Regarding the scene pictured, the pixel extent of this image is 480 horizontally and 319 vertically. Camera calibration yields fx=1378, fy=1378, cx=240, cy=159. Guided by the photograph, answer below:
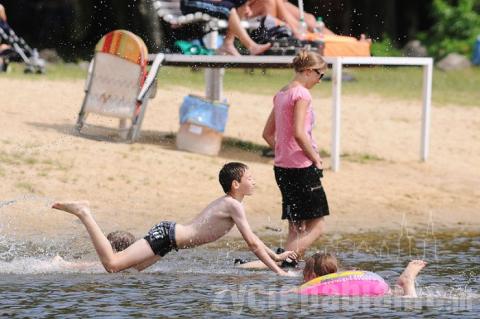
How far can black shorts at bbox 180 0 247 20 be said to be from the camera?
1403 cm

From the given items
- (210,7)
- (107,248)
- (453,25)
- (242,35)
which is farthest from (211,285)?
(453,25)

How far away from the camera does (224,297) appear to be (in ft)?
26.2

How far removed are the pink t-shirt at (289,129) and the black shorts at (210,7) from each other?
525cm

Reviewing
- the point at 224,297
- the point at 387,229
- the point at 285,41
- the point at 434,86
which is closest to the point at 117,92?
the point at 285,41

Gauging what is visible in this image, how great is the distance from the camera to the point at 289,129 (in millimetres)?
8844

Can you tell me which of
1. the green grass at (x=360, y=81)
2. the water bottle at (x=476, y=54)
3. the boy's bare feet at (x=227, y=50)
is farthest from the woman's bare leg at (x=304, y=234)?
the water bottle at (x=476, y=54)

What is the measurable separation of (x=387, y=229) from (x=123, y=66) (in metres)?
3.68

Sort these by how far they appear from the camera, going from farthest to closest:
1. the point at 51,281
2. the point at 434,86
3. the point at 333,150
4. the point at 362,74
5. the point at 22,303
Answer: the point at 362,74
the point at 434,86
the point at 333,150
the point at 51,281
the point at 22,303

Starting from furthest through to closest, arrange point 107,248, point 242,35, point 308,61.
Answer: point 242,35, point 308,61, point 107,248

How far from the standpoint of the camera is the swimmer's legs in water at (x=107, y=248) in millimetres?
8094

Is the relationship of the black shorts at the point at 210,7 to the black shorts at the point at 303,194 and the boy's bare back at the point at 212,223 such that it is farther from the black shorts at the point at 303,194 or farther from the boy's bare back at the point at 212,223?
the boy's bare back at the point at 212,223

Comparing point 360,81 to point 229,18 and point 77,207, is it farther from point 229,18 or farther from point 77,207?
point 77,207

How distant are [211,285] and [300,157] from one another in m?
1.04

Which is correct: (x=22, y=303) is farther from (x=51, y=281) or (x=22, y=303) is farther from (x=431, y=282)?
(x=431, y=282)
